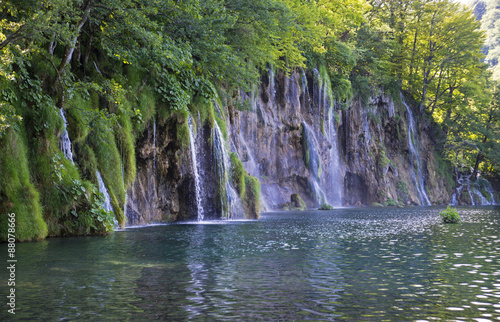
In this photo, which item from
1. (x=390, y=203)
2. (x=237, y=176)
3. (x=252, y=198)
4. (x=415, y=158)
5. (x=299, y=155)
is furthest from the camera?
(x=415, y=158)

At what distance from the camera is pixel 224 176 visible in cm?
2048

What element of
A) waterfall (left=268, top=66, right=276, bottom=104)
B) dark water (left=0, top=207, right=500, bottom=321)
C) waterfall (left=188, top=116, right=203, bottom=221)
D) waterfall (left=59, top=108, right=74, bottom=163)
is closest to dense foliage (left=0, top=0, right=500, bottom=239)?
waterfall (left=59, top=108, right=74, bottom=163)

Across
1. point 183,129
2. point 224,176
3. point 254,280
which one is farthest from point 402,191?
point 254,280

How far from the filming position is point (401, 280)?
663 cm

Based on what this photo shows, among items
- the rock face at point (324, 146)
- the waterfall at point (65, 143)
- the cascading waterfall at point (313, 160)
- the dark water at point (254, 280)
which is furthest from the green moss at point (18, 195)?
the cascading waterfall at point (313, 160)

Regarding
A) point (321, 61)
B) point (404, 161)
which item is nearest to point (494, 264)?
point (321, 61)

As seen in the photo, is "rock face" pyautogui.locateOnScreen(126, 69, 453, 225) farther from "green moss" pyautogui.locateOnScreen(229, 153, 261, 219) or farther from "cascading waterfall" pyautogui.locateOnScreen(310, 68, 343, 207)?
"green moss" pyautogui.locateOnScreen(229, 153, 261, 219)

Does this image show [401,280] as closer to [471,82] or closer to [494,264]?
[494,264]

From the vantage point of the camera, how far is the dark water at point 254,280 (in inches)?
191

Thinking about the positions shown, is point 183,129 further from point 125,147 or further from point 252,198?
point 252,198

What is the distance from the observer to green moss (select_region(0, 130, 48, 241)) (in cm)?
1062

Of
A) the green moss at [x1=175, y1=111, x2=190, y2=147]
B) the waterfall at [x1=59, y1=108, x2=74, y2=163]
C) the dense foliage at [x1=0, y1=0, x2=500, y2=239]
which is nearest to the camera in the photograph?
the dense foliage at [x1=0, y1=0, x2=500, y2=239]

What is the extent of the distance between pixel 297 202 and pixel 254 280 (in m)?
28.0

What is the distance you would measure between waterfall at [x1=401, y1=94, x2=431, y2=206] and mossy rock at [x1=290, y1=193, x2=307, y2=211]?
69.4 ft
